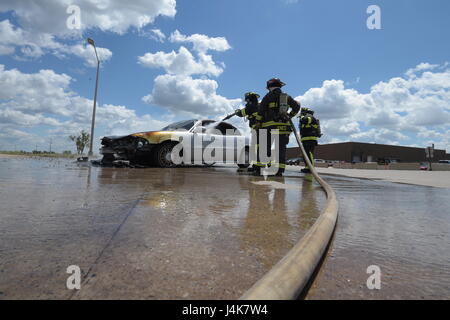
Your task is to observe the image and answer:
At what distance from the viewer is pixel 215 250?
3.92ft

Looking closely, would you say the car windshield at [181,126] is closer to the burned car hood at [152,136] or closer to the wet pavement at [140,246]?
the burned car hood at [152,136]

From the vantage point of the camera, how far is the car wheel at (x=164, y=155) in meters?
7.02

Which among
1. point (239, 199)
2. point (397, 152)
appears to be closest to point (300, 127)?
point (239, 199)

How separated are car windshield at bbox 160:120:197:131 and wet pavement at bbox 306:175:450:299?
584 cm

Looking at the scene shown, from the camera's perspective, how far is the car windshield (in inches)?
295

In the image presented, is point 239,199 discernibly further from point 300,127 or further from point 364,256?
point 300,127

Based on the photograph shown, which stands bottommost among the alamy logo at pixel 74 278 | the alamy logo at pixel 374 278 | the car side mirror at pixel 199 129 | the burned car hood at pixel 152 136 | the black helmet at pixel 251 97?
the alamy logo at pixel 374 278

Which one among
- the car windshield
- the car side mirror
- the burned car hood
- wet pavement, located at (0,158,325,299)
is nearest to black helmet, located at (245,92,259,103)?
the car side mirror

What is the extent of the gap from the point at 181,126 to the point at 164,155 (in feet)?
3.23

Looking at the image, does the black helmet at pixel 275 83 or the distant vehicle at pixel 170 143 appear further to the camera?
the distant vehicle at pixel 170 143

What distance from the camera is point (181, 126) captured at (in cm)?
757

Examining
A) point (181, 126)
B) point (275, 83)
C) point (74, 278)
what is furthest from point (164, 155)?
point (74, 278)

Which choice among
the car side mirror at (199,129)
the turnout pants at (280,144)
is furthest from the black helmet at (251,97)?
the car side mirror at (199,129)

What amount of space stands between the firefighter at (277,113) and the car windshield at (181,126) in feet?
8.02
